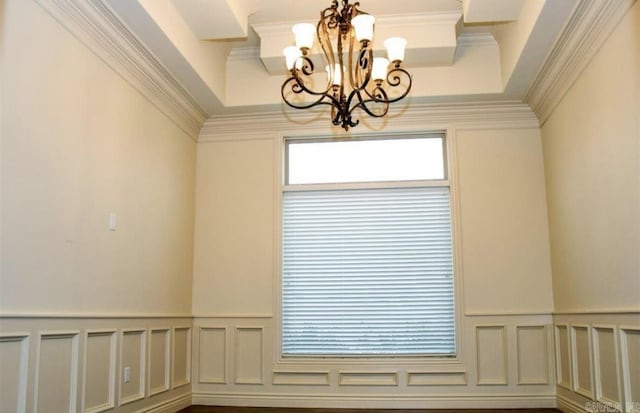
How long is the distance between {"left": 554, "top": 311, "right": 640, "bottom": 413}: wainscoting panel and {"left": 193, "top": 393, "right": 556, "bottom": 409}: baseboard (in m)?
0.31

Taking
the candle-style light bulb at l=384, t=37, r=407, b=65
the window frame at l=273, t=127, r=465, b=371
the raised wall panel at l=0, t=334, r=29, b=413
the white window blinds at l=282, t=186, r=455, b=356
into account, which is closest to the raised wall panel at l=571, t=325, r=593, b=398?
the window frame at l=273, t=127, r=465, b=371

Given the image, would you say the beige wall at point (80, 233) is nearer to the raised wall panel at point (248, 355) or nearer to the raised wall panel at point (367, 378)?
the raised wall panel at point (248, 355)

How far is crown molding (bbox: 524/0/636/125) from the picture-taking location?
3342mm

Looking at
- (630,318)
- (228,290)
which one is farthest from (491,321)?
(228,290)

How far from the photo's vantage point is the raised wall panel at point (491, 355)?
16.0ft

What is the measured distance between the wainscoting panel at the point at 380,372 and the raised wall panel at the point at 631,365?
148 cm

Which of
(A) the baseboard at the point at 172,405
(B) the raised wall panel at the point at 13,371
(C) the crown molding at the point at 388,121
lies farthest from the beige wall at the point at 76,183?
(C) the crown molding at the point at 388,121

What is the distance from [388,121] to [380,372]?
88.1 inches

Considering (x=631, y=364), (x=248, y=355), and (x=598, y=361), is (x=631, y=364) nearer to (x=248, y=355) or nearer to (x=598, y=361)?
(x=598, y=361)

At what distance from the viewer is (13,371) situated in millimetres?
2793

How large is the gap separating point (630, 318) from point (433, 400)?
2071mm

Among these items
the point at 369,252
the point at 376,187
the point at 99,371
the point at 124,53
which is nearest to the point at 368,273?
the point at 369,252

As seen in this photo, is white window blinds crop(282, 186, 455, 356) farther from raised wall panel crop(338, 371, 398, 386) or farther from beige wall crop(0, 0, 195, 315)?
beige wall crop(0, 0, 195, 315)

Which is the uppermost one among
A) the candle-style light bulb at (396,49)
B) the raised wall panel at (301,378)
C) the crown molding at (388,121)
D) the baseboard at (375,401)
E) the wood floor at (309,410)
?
the crown molding at (388,121)
